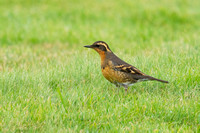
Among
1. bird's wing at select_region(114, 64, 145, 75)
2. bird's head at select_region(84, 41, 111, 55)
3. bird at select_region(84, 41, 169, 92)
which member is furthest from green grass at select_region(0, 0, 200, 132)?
bird's head at select_region(84, 41, 111, 55)

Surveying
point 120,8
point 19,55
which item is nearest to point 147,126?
point 19,55

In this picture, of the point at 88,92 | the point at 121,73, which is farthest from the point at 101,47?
the point at 88,92

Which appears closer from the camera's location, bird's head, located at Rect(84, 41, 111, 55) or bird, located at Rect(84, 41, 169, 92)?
bird, located at Rect(84, 41, 169, 92)

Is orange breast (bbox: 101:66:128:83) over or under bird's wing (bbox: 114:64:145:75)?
under

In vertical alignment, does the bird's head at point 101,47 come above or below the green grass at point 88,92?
above

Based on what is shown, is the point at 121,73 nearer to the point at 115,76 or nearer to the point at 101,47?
the point at 115,76

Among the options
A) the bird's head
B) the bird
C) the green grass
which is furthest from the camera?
the bird's head

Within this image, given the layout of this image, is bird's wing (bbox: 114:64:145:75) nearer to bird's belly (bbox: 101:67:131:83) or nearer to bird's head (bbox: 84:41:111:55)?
bird's belly (bbox: 101:67:131:83)

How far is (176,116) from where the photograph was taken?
621cm

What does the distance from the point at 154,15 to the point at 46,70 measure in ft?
33.1

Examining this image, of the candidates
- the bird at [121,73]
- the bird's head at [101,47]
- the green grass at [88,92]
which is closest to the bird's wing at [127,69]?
the bird at [121,73]

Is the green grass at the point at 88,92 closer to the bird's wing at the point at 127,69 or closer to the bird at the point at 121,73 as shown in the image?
the bird at the point at 121,73

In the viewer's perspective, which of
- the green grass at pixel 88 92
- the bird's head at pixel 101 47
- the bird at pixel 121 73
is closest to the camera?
the green grass at pixel 88 92

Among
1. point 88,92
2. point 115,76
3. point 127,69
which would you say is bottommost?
point 88,92
